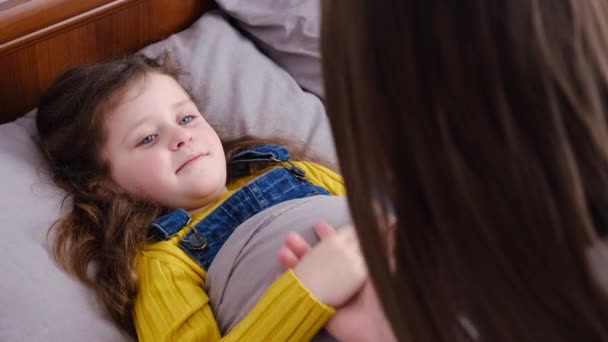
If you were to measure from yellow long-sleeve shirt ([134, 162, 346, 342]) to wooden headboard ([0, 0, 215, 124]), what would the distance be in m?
0.38

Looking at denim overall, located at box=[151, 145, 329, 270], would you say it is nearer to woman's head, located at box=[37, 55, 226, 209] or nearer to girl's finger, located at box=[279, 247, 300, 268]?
woman's head, located at box=[37, 55, 226, 209]

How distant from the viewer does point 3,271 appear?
1.03 m

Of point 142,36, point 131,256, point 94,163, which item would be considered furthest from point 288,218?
point 142,36

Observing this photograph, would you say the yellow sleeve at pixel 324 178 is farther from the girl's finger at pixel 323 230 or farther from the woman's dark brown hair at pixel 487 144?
the woman's dark brown hair at pixel 487 144

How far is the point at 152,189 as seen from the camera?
118 cm

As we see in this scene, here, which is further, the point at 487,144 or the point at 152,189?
the point at 152,189

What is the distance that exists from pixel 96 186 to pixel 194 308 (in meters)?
0.30

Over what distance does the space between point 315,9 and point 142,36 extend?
0.33 meters

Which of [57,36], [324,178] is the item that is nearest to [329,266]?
[324,178]

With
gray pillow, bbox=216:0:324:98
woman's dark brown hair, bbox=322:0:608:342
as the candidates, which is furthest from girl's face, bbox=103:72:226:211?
woman's dark brown hair, bbox=322:0:608:342

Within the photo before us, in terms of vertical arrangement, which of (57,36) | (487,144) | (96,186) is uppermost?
(487,144)

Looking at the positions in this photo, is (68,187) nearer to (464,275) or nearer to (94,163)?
(94,163)

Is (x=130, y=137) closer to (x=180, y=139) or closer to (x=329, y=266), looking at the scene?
(x=180, y=139)

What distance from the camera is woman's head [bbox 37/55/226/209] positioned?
118cm
